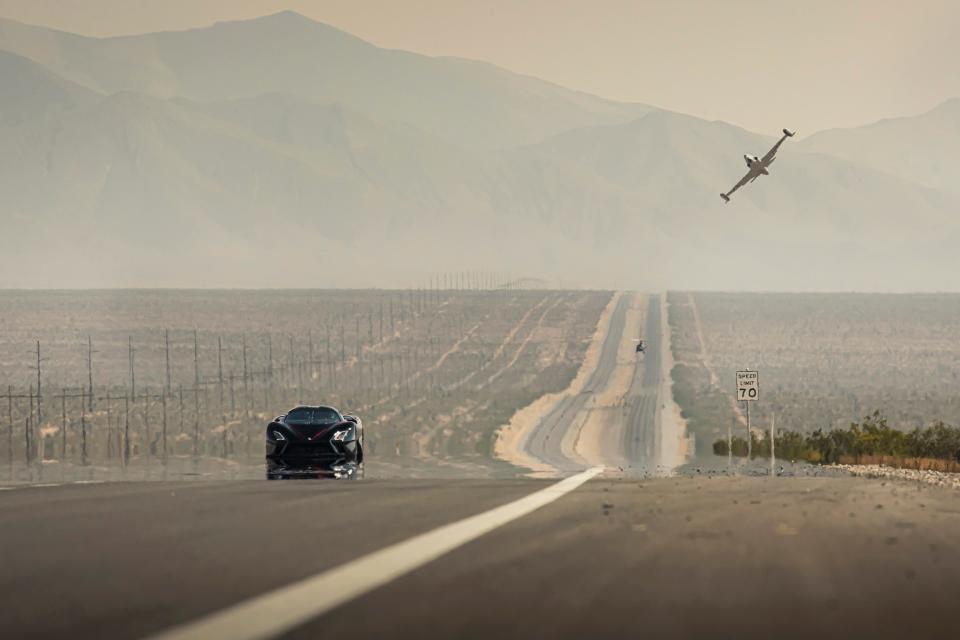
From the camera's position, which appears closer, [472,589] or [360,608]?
[360,608]

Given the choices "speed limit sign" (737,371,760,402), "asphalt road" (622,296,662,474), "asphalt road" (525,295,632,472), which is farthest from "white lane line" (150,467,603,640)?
"asphalt road" (525,295,632,472)

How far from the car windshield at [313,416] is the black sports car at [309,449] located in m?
0.02

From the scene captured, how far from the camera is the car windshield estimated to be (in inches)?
1414

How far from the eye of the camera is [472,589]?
9.84 m

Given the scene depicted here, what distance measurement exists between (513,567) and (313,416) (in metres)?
25.5

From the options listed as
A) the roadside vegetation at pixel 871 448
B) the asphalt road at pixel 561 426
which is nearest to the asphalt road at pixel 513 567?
the roadside vegetation at pixel 871 448

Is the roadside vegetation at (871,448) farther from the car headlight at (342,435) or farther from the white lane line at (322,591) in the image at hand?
the white lane line at (322,591)

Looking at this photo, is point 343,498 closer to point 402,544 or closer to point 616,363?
point 402,544

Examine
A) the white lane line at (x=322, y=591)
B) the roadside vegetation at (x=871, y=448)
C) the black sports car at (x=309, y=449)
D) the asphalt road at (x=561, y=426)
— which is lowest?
the asphalt road at (x=561, y=426)

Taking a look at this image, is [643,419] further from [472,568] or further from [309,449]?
[472,568]

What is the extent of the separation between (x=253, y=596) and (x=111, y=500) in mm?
10489

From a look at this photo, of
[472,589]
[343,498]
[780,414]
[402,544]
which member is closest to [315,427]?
[343,498]

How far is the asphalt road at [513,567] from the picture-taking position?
853 cm

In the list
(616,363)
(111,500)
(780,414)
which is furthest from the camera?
(616,363)
